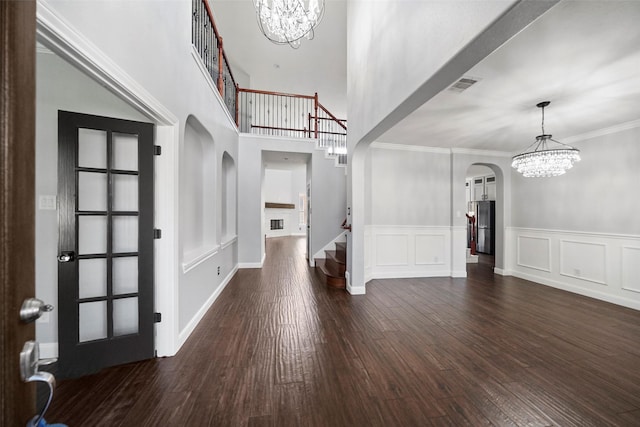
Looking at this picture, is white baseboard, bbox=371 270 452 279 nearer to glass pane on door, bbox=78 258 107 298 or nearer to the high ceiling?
the high ceiling

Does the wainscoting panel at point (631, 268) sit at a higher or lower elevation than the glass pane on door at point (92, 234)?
lower

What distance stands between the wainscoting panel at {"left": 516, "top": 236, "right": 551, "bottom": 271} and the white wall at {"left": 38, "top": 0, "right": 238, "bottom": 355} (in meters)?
5.92

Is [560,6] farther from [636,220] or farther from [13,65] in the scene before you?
[636,220]

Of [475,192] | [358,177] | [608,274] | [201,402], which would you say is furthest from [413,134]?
[475,192]

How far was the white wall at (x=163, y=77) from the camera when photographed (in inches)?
49.8

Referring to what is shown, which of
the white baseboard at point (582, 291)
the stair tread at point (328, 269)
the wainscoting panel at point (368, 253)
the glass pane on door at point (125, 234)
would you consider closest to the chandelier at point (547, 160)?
the white baseboard at point (582, 291)

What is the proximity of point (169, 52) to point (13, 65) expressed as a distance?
2.07 meters

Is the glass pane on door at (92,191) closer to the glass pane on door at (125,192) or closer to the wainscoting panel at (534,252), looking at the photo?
the glass pane on door at (125,192)

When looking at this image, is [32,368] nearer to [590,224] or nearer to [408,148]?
[408,148]

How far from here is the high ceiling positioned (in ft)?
5.79

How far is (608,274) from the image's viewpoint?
3.63m

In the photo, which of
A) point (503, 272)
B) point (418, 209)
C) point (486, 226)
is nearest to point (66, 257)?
point (418, 209)

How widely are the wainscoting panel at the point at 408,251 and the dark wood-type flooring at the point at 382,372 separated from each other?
137 cm

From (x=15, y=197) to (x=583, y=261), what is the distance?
6163 millimetres
